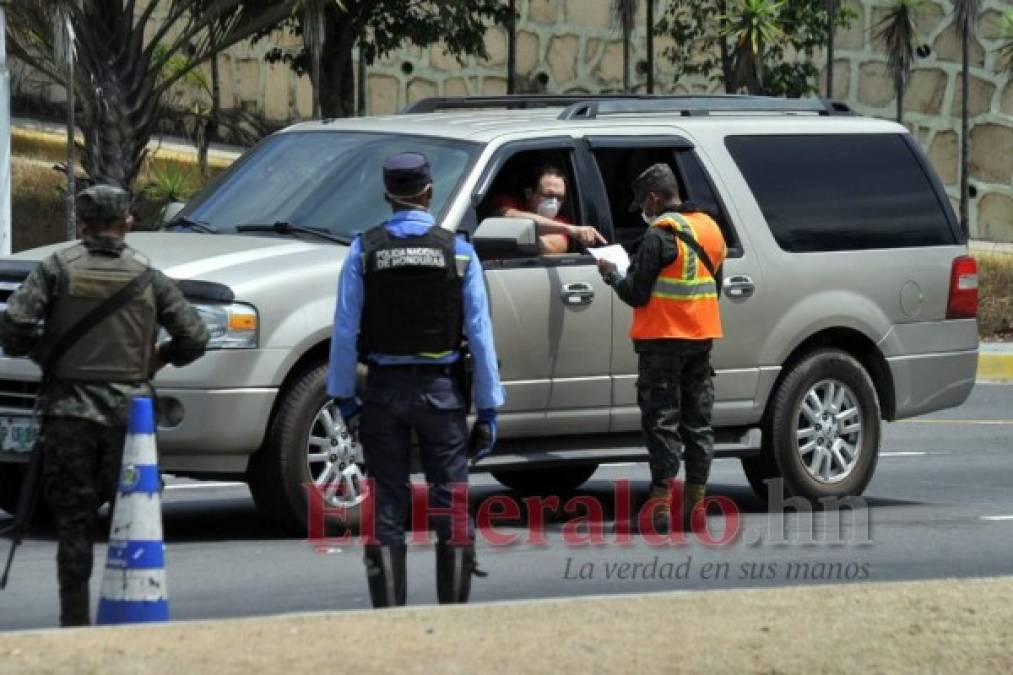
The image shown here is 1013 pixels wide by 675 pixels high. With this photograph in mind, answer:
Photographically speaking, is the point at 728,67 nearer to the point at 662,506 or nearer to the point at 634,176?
the point at 634,176

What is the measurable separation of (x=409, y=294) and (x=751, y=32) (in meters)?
24.8

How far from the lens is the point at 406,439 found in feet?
25.2

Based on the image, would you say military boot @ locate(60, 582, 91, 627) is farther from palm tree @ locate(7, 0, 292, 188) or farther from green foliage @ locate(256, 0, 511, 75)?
green foliage @ locate(256, 0, 511, 75)

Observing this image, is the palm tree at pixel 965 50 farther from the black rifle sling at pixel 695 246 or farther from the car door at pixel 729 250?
the black rifle sling at pixel 695 246

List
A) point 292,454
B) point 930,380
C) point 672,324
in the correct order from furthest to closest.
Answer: point 930,380
point 672,324
point 292,454

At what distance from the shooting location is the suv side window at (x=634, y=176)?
11.0m

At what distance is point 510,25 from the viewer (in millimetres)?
31453

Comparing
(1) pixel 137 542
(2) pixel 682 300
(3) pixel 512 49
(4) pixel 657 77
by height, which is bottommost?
(1) pixel 137 542

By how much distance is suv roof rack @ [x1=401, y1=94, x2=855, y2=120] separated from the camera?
446 inches

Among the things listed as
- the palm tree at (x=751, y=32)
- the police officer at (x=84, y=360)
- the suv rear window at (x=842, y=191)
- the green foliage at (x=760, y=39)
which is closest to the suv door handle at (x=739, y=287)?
the suv rear window at (x=842, y=191)

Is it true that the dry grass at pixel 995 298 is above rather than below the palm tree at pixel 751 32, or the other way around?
below

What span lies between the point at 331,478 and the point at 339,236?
3.91 feet

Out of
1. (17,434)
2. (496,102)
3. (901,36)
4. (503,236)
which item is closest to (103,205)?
(17,434)

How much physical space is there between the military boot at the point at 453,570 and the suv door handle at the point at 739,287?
11.9 feet
